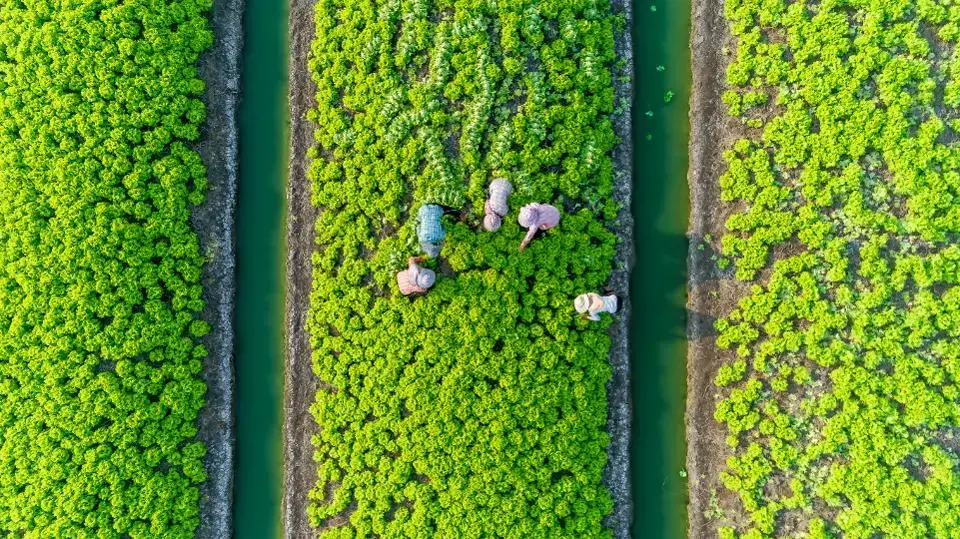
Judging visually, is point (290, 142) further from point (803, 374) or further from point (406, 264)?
point (803, 374)

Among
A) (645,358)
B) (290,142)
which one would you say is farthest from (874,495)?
(290,142)

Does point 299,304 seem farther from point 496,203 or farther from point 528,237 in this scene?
point 528,237

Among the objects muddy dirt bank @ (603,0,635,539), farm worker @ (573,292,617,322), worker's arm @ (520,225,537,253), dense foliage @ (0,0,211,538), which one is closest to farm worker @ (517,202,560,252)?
worker's arm @ (520,225,537,253)

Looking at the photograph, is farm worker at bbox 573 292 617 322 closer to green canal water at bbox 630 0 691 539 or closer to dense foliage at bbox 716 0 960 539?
green canal water at bbox 630 0 691 539

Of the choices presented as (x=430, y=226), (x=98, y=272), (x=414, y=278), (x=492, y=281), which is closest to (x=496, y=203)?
(x=430, y=226)

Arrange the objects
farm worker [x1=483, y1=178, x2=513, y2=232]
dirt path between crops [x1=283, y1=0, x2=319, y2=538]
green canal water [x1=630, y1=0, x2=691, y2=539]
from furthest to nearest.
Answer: green canal water [x1=630, y1=0, x2=691, y2=539] < dirt path between crops [x1=283, y1=0, x2=319, y2=538] < farm worker [x1=483, y1=178, x2=513, y2=232]

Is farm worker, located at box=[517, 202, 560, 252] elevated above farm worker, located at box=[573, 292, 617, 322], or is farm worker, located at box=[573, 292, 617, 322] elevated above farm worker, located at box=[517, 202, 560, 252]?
farm worker, located at box=[517, 202, 560, 252]

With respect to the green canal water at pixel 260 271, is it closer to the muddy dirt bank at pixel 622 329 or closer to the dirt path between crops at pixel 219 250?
the dirt path between crops at pixel 219 250
